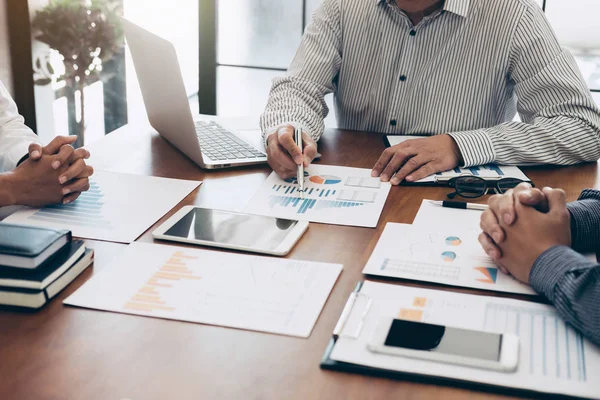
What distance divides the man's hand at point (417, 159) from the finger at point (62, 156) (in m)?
0.66

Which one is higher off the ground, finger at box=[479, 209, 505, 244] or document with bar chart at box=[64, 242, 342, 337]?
finger at box=[479, 209, 505, 244]

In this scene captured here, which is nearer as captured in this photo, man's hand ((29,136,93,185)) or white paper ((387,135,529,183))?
man's hand ((29,136,93,185))

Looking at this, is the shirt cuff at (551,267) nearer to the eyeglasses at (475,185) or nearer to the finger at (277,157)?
the eyeglasses at (475,185)

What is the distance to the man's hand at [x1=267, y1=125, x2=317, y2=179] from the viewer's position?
1475 millimetres

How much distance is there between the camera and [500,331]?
35.5 inches

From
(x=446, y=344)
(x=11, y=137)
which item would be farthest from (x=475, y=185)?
(x=11, y=137)

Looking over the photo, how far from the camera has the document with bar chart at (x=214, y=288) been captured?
942 millimetres

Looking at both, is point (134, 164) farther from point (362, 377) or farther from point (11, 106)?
point (362, 377)

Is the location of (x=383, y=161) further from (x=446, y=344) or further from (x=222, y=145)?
(x=446, y=344)

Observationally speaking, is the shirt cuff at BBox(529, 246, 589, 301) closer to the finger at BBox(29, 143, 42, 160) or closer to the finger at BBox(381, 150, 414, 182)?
the finger at BBox(381, 150, 414, 182)

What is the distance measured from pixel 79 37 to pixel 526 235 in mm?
2459

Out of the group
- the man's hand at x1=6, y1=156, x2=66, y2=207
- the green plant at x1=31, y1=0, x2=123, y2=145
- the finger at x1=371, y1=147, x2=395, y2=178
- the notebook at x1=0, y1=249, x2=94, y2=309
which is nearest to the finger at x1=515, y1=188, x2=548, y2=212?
the finger at x1=371, y1=147, x2=395, y2=178

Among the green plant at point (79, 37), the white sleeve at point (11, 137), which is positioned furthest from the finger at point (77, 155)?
the green plant at point (79, 37)

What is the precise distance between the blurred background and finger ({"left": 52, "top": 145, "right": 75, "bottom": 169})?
1273mm
